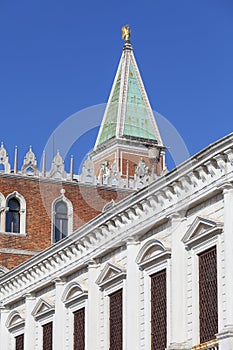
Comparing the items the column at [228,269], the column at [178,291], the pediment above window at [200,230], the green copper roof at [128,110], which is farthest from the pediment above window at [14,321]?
the green copper roof at [128,110]

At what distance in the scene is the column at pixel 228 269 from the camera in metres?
26.4

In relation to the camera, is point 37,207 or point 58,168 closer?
point 37,207

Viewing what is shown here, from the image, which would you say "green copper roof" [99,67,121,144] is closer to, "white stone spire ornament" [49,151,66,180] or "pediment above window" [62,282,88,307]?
"white stone spire ornament" [49,151,66,180]

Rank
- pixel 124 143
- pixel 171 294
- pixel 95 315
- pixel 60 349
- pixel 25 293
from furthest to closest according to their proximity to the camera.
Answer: pixel 124 143, pixel 25 293, pixel 60 349, pixel 95 315, pixel 171 294

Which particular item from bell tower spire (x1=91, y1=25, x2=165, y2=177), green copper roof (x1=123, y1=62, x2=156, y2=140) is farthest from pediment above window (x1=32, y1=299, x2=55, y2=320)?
green copper roof (x1=123, y1=62, x2=156, y2=140)

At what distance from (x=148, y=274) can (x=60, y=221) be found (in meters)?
25.2

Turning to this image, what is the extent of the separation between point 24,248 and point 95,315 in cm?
2087

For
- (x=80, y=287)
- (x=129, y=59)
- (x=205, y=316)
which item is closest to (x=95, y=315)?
(x=80, y=287)

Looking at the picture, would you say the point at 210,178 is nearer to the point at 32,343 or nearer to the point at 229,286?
the point at 229,286

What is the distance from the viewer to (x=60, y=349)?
37219 mm

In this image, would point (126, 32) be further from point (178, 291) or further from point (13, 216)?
point (178, 291)

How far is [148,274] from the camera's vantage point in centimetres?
3147

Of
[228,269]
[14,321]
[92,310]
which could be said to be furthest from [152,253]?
[14,321]

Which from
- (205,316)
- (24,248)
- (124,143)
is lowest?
(205,316)
